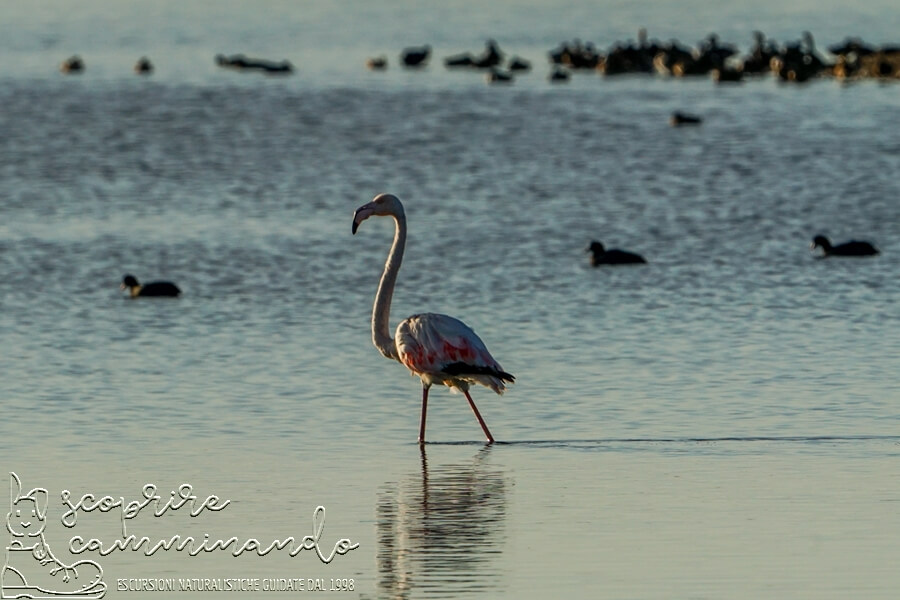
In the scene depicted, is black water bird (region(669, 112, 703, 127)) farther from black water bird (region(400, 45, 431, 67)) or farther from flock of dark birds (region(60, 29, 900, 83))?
black water bird (region(400, 45, 431, 67))


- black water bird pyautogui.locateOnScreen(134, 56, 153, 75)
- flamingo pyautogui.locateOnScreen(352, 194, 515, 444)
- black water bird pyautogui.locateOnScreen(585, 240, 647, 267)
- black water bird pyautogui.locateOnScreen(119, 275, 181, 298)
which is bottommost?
black water bird pyautogui.locateOnScreen(134, 56, 153, 75)

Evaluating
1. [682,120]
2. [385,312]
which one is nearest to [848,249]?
[385,312]

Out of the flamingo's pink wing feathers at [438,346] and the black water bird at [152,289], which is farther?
the black water bird at [152,289]

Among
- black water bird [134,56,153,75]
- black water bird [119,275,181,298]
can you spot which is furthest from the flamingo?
black water bird [134,56,153,75]

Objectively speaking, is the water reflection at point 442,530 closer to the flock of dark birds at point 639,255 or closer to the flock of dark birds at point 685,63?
the flock of dark birds at point 639,255

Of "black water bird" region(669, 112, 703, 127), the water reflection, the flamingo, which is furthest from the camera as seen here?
"black water bird" region(669, 112, 703, 127)

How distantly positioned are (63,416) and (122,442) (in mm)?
1316

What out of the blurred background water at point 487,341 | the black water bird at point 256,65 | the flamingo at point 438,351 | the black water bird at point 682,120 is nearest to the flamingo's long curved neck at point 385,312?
the flamingo at point 438,351

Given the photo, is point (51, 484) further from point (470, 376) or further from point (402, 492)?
point (470, 376)

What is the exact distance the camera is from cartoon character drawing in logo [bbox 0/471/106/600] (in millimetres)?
10719

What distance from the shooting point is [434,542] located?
1166 centimetres

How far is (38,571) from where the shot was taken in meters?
11.1

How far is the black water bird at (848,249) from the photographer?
26.8m

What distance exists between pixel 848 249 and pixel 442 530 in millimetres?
15782
